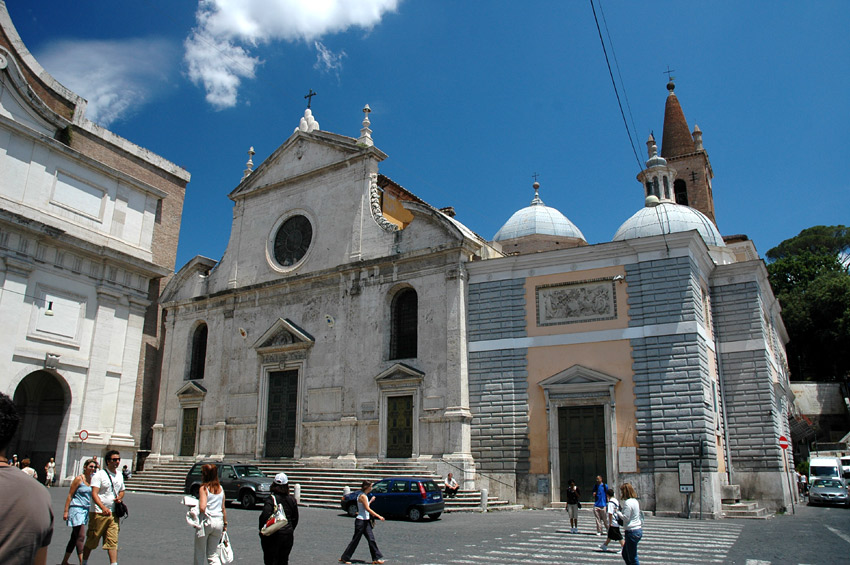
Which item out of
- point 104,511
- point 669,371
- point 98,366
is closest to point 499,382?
point 669,371

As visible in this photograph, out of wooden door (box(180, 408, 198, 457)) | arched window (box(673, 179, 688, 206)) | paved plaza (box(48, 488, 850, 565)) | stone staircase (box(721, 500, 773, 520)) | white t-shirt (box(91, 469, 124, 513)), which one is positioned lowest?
paved plaza (box(48, 488, 850, 565))

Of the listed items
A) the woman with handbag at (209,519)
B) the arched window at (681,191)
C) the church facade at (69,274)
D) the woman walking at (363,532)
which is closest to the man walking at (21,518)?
the woman with handbag at (209,519)

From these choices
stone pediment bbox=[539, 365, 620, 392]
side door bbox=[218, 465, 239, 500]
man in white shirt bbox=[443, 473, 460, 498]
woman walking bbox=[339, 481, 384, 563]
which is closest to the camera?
woman walking bbox=[339, 481, 384, 563]

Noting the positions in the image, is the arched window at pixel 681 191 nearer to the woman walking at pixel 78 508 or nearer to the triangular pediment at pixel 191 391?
the triangular pediment at pixel 191 391

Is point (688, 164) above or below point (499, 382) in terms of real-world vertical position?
above

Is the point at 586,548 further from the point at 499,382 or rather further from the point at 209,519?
the point at 499,382

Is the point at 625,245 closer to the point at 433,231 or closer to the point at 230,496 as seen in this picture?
the point at 433,231

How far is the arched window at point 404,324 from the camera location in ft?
80.6

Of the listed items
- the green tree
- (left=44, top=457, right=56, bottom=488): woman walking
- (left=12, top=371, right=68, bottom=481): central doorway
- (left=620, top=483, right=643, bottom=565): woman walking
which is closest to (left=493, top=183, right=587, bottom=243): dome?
(left=12, top=371, right=68, bottom=481): central doorway

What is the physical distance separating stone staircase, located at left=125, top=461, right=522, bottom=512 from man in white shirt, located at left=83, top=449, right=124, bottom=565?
12.6 metres

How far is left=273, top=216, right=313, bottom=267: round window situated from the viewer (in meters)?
28.1

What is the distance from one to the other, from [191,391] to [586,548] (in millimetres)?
20909

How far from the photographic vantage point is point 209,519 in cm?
734

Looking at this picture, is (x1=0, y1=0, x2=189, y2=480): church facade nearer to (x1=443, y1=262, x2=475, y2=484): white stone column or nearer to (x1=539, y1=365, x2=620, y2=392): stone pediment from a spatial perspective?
(x1=443, y1=262, x2=475, y2=484): white stone column
